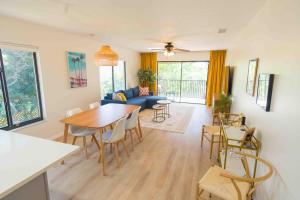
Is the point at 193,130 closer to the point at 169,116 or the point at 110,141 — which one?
the point at 169,116

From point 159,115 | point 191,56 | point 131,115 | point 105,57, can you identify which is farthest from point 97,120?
point 191,56

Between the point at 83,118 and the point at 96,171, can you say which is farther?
the point at 83,118

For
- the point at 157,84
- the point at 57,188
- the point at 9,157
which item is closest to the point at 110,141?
the point at 57,188

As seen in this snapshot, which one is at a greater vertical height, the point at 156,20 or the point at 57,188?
the point at 156,20

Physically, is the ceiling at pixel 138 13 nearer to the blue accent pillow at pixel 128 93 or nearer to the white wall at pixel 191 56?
the blue accent pillow at pixel 128 93

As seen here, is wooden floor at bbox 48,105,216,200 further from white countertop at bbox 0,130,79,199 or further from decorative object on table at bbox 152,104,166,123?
decorative object on table at bbox 152,104,166,123

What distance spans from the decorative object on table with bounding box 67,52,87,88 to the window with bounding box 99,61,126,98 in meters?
0.85

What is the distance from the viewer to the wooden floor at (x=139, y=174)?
197 cm

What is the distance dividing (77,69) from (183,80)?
492cm

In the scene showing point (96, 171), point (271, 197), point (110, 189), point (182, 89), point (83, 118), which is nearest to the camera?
point (271, 197)

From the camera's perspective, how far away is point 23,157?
1.19 metres

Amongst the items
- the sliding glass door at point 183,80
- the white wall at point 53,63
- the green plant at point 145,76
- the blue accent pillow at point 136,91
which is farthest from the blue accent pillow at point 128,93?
the sliding glass door at point 183,80

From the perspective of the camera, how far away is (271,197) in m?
1.46

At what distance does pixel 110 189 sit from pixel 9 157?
48.9 inches
